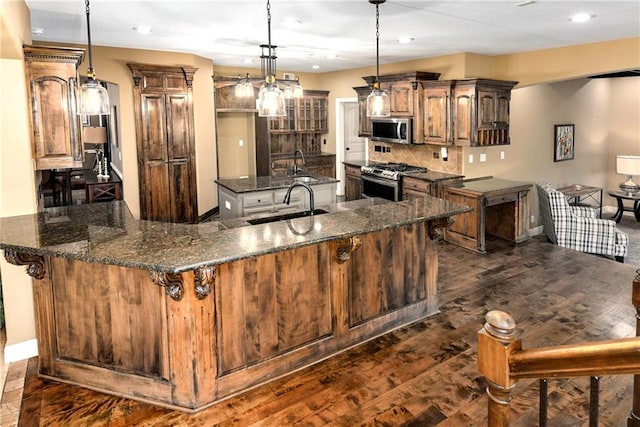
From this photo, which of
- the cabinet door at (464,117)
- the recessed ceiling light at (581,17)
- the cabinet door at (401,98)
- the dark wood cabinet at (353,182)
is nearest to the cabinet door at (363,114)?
the dark wood cabinet at (353,182)

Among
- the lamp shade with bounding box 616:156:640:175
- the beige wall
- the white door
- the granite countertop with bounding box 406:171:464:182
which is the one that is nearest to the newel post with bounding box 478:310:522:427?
the beige wall

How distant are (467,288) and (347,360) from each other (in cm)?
199

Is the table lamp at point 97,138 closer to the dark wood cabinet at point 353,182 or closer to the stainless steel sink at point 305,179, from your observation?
the stainless steel sink at point 305,179

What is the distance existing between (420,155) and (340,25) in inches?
124

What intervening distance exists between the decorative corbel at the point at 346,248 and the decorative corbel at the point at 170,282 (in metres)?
1.12

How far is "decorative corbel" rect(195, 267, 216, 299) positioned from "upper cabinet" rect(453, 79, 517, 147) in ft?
14.9

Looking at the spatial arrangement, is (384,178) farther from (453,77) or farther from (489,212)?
(453,77)

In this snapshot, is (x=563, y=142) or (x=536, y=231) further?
(x=563, y=142)

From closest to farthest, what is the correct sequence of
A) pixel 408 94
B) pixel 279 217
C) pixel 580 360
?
pixel 580 360
pixel 279 217
pixel 408 94

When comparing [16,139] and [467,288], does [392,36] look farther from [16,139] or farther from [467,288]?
[16,139]

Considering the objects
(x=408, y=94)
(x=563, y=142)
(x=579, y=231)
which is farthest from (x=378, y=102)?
(x=563, y=142)

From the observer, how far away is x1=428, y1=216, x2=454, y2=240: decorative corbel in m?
3.73

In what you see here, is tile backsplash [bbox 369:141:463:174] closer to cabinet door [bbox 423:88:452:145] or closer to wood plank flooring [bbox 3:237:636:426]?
cabinet door [bbox 423:88:452:145]

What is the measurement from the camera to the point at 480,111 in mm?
6125
